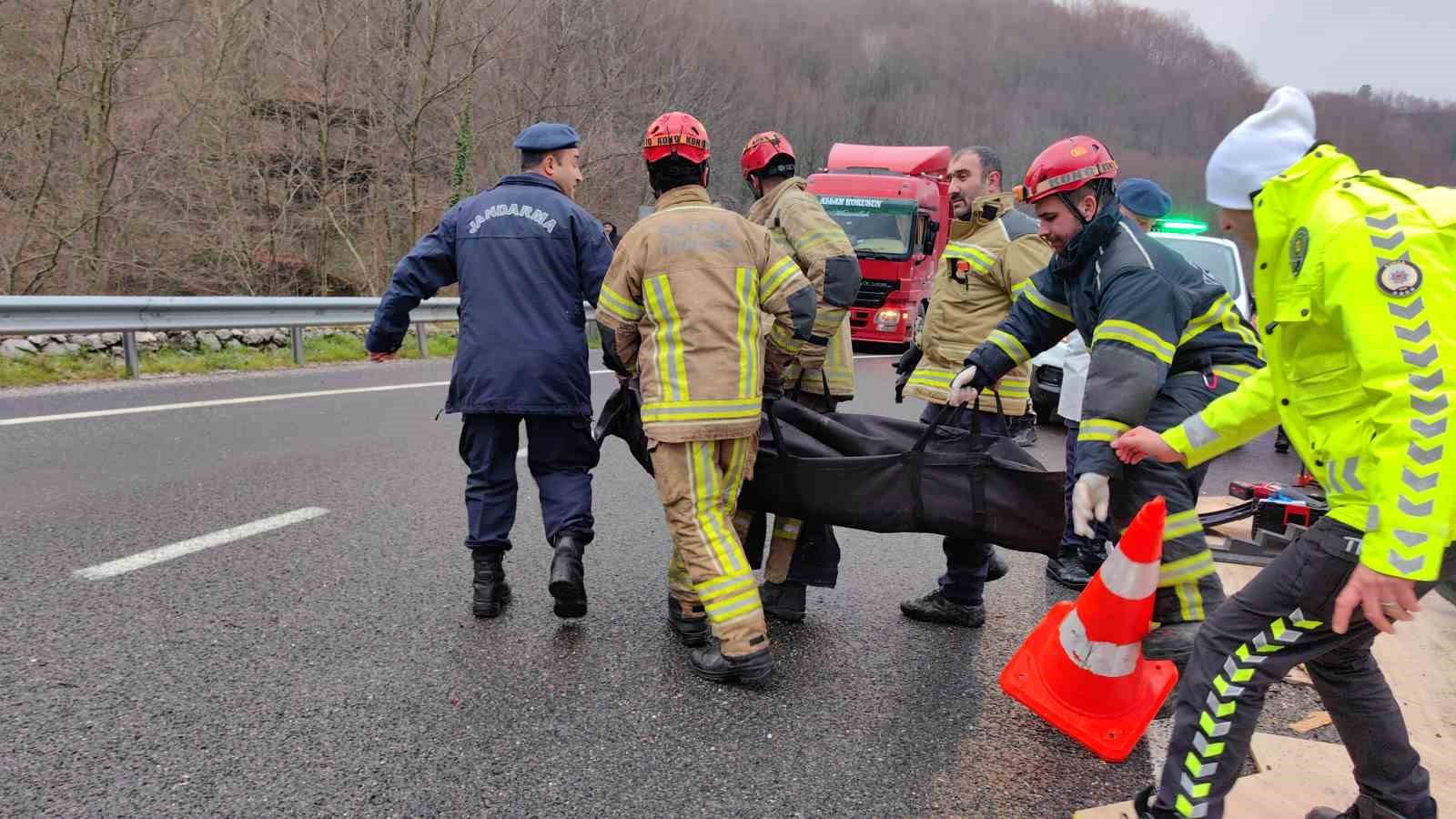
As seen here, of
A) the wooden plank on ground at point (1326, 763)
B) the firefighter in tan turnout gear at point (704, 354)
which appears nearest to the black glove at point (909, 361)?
the firefighter in tan turnout gear at point (704, 354)

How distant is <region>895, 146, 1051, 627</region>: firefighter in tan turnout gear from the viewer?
13.4ft

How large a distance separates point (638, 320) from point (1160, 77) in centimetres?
9892

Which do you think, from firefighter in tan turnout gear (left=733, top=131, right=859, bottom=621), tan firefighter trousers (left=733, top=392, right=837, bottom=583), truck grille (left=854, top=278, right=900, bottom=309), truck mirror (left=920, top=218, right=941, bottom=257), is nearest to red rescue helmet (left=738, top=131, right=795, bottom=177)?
firefighter in tan turnout gear (left=733, top=131, right=859, bottom=621)

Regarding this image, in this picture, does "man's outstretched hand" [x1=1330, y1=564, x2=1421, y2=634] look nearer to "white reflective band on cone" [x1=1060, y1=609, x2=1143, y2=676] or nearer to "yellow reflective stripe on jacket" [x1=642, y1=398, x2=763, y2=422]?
"white reflective band on cone" [x1=1060, y1=609, x2=1143, y2=676]

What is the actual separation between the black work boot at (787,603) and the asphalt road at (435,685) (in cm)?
8

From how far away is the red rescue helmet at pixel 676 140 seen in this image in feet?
11.5

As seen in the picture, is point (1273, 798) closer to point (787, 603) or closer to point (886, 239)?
point (787, 603)

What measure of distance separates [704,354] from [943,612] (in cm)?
160

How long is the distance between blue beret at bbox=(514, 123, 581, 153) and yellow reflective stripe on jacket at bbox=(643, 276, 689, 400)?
100cm

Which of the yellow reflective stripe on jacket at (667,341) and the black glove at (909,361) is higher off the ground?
the yellow reflective stripe on jacket at (667,341)

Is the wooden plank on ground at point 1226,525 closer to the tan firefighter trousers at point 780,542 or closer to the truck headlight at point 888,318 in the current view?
the tan firefighter trousers at point 780,542

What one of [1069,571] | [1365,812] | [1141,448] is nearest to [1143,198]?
[1069,571]

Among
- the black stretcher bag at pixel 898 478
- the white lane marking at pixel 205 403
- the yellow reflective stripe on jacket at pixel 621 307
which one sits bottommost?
the white lane marking at pixel 205 403

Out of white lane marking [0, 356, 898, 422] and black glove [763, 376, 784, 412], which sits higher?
black glove [763, 376, 784, 412]
